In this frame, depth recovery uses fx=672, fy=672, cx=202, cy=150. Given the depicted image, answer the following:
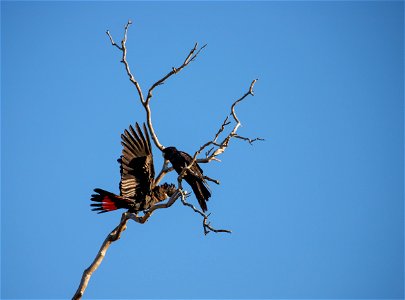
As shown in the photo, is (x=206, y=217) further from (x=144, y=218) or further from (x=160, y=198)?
(x=160, y=198)

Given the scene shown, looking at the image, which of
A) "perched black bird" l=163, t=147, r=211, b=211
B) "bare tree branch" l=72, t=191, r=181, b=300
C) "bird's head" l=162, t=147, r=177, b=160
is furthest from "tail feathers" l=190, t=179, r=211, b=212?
"bare tree branch" l=72, t=191, r=181, b=300

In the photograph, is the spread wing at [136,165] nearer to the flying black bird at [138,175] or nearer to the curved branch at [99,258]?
the flying black bird at [138,175]

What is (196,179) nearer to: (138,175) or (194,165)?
(194,165)

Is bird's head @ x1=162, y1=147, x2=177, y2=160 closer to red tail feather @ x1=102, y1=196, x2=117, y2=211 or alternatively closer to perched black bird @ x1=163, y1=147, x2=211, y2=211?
perched black bird @ x1=163, y1=147, x2=211, y2=211

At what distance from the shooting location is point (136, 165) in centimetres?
914

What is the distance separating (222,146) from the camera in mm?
8734

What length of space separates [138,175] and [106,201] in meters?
0.85

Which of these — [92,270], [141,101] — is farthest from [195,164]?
[92,270]

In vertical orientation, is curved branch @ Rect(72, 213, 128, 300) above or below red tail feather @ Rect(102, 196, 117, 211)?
below

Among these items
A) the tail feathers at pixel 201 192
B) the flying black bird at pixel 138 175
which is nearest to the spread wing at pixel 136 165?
the flying black bird at pixel 138 175

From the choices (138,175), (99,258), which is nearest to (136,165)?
(138,175)

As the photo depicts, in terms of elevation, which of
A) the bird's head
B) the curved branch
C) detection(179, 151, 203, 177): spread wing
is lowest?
the curved branch

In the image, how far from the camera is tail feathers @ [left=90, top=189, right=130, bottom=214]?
830cm

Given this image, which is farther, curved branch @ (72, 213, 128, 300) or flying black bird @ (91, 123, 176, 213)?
flying black bird @ (91, 123, 176, 213)
